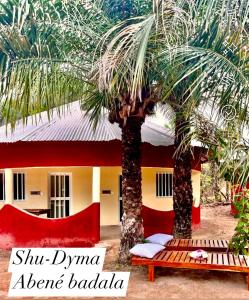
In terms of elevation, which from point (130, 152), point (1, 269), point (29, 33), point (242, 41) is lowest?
point (1, 269)

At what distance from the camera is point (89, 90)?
898cm

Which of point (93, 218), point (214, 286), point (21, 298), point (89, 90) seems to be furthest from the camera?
point (93, 218)

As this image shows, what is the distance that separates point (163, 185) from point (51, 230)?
557 centimetres

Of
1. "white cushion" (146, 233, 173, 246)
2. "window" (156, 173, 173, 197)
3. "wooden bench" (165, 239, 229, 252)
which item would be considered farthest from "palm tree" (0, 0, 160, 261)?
"window" (156, 173, 173, 197)

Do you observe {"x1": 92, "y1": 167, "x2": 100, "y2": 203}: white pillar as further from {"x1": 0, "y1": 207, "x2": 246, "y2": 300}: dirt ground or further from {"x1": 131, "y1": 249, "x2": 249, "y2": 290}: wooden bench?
{"x1": 131, "y1": 249, "x2": 249, "y2": 290}: wooden bench

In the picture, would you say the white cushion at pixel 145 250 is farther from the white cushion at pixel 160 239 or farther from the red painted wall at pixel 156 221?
the red painted wall at pixel 156 221

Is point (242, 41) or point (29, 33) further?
point (29, 33)

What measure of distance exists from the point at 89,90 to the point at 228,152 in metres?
3.87

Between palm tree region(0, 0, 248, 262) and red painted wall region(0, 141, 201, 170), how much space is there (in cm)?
238

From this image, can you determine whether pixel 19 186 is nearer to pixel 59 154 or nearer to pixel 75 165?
pixel 59 154

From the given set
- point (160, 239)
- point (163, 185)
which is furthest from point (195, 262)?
point (163, 185)

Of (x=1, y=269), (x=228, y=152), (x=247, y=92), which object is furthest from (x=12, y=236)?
(x=247, y=92)

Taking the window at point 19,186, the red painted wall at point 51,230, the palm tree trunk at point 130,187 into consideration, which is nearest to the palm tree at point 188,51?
the palm tree trunk at point 130,187

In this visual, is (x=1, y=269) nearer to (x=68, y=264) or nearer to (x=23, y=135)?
(x=68, y=264)
